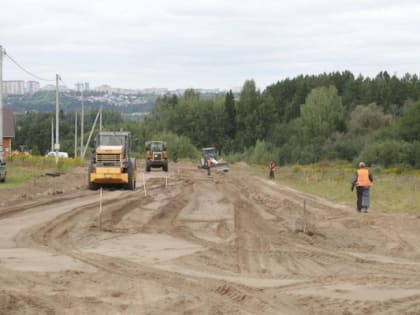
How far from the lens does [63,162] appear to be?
58781 mm

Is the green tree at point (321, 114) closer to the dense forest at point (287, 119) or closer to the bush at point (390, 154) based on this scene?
the dense forest at point (287, 119)

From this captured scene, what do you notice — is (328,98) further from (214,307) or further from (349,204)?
(214,307)

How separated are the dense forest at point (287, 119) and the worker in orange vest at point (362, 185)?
2919 inches

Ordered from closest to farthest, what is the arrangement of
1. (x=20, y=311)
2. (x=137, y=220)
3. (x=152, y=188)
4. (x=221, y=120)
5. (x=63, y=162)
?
(x=20, y=311) → (x=137, y=220) → (x=152, y=188) → (x=63, y=162) → (x=221, y=120)

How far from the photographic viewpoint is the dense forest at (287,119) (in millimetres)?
110375

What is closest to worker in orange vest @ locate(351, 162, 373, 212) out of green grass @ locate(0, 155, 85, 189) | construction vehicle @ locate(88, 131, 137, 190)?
construction vehicle @ locate(88, 131, 137, 190)

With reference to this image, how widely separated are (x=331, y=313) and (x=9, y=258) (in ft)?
22.3

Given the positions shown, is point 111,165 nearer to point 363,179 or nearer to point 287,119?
point 363,179

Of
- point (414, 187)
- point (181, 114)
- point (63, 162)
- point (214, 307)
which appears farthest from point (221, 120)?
point (214, 307)

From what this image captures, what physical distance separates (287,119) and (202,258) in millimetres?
123268

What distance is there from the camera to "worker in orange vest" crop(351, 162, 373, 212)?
26.4 meters

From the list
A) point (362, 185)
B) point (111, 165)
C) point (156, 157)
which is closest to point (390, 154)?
point (156, 157)

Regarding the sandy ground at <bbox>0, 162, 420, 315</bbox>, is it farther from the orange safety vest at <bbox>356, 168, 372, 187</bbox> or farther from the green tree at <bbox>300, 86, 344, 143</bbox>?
the green tree at <bbox>300, 86, 344, 143</bbox>

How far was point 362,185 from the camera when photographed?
26500mm
